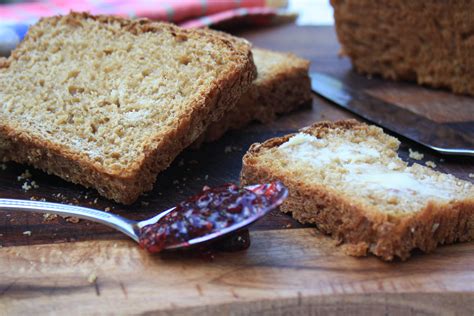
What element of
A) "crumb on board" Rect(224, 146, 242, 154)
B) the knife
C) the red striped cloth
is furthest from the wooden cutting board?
the red striped cloth

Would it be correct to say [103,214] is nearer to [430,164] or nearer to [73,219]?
[73,219]

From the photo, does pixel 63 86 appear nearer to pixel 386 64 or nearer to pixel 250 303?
pixel 250 303

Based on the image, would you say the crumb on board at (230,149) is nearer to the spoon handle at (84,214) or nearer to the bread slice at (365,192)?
the bread slice at (365,192)

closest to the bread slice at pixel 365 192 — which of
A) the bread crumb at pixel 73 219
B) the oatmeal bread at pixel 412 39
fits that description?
the bread crumb at pixel 73 219

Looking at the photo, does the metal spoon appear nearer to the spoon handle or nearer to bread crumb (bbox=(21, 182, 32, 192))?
the spoon handle

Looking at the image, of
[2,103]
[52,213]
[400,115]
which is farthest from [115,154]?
[400,115]

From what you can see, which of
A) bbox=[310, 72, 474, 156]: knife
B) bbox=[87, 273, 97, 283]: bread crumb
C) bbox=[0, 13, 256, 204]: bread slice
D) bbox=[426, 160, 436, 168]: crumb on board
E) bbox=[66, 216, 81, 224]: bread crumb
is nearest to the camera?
bbox=[87, 273, 97, 283]: bread crumb

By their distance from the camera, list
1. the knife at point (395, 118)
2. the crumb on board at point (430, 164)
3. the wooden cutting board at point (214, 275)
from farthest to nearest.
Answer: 1. the knife at point (395, 118)
2. the crumb on board at point (430, 164)
3. the wooden cutting board at point (214, 275)
